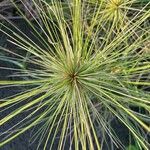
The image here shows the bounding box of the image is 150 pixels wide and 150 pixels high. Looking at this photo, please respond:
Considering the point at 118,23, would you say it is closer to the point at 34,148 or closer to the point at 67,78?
the point at 67,78

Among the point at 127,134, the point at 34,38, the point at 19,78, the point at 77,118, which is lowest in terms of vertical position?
the point at 127,134

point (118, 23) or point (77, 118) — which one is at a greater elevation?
point (118, 23)

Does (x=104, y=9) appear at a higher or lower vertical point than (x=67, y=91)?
higher

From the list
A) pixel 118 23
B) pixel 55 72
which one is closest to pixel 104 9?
pixel 118 23

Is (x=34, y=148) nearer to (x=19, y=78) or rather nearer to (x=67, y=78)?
(x=19, y=78)

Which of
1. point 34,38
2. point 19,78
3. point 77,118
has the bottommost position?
point 77,118

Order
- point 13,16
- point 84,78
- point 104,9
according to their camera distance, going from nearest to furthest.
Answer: point 84,78
point 104,9
point 13,16

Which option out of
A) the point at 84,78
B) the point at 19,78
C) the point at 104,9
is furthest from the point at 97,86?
the point at 19,78

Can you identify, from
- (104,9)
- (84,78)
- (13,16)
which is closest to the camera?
(84,78)

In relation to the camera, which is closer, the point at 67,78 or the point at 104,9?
the point at 67,78
